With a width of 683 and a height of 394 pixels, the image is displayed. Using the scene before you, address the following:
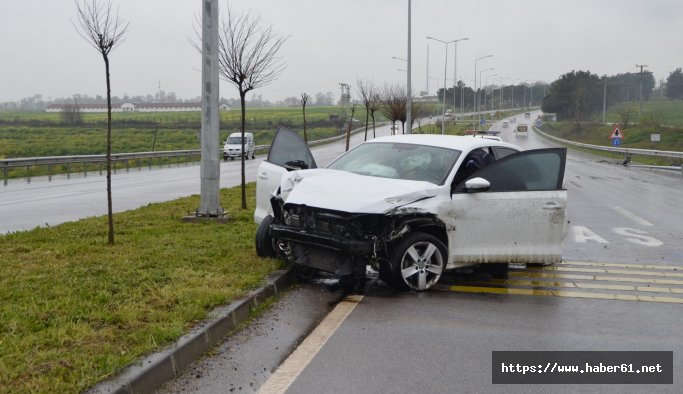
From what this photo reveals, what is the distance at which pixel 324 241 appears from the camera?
6.40 m

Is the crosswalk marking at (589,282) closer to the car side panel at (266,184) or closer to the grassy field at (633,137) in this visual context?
the car side panel at (266,184)

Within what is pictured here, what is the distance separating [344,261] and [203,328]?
187 cm

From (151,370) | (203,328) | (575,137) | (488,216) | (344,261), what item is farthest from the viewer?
(575,137)

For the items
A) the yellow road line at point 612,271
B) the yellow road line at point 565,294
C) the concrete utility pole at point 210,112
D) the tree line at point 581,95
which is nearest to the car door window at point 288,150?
the concrete utility pole at point 210,112

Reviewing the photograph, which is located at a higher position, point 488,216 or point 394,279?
point 488,216

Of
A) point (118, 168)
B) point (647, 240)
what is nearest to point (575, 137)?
point (118, 168)

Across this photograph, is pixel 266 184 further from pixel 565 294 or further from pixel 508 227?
pixel 565 294

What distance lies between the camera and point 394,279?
21.7 ft

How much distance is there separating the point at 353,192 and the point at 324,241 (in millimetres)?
613

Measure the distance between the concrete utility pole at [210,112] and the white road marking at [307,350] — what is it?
5522mm

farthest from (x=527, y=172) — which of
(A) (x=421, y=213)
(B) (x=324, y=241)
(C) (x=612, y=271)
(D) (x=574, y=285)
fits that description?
(B) (x=324, y=241)

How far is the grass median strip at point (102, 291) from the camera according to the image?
4133mm

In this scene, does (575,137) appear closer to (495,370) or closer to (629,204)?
(629,204)

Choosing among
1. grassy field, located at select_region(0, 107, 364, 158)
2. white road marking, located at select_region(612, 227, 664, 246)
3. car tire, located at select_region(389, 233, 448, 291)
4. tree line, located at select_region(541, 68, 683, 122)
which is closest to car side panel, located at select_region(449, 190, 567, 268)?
car tire, located at select_region(389, 233, 448, 291)
